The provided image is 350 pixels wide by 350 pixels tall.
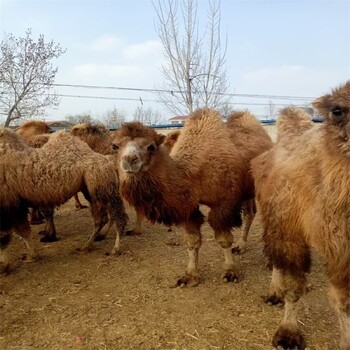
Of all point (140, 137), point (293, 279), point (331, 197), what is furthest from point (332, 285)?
point (140, 137)

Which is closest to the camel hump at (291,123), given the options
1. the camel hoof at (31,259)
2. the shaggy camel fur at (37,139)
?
the camel hoof at (31,259)

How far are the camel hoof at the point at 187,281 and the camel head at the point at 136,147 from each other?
163cm

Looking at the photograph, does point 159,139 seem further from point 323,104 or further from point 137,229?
point 137,229

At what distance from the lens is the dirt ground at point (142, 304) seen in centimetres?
351

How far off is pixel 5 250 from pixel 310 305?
13.6 ft

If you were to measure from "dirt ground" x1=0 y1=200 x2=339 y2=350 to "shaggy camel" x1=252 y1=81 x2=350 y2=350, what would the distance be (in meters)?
0.53

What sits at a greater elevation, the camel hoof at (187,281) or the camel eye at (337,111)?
the camel eye at (337,111)

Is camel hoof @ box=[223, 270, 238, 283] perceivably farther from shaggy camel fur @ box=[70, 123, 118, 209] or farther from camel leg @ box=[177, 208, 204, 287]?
shaggy camel fur @ box=[70, 123, 118, 209]

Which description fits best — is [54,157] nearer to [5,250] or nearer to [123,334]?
[5,250]

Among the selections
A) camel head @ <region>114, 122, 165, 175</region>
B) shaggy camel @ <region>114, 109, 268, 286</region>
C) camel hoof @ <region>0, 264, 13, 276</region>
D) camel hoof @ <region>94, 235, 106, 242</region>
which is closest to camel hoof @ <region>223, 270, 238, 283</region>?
shaggy camel @ <region>114, 109, 268, 286</region>

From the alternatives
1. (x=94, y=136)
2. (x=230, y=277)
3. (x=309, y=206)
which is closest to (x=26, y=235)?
(x=94, y=136)

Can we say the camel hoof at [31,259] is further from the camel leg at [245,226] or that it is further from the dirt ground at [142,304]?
the camel leg at [245,226]

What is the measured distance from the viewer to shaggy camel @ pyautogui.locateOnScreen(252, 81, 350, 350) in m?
2.33

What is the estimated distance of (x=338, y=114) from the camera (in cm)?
221
